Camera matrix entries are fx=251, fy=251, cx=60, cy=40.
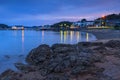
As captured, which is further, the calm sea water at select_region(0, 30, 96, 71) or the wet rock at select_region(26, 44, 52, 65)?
the calm sea water at select_region(0, 30, 96, 71)

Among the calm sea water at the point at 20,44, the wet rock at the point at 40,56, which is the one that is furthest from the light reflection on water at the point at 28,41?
the wet rock at the point at 40,56

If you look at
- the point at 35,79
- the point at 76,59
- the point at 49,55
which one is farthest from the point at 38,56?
the point at 35,79

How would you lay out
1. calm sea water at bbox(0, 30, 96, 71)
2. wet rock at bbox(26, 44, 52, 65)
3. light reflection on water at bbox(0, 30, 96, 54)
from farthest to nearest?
light reflection on water at bbox(0, 30, 96, 54), calm sea water at bbox(0, 30, 96, 71), wet rock at bbox(26, 44, 52, 65)

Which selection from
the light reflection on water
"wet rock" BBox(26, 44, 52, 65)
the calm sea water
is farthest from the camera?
the light reflection on water

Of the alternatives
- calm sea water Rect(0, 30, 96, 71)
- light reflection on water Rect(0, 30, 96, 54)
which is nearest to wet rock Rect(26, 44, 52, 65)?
calm sea water Rect(0, 30, 96, 71)

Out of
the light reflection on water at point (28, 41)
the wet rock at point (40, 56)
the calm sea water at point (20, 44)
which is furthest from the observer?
the light reflection on water at point (28, 41)

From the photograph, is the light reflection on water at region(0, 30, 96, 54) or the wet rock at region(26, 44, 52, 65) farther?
the light reflection on water at region(0, 30, 96, 54)

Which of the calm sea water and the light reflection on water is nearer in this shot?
the calm sea water

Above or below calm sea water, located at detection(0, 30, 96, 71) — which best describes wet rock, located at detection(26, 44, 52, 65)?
above

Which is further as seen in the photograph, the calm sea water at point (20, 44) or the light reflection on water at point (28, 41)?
the light reflection on water at point (28, 41)

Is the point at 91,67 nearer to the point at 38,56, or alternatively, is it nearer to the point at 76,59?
the point at 76,59

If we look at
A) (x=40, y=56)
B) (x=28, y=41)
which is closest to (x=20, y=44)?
(x=28, y=41)

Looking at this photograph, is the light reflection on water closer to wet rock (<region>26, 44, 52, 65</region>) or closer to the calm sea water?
the calm sea water

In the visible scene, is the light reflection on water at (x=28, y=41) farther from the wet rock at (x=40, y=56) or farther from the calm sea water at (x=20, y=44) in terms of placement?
the wet rock at (x=40, y=56)
